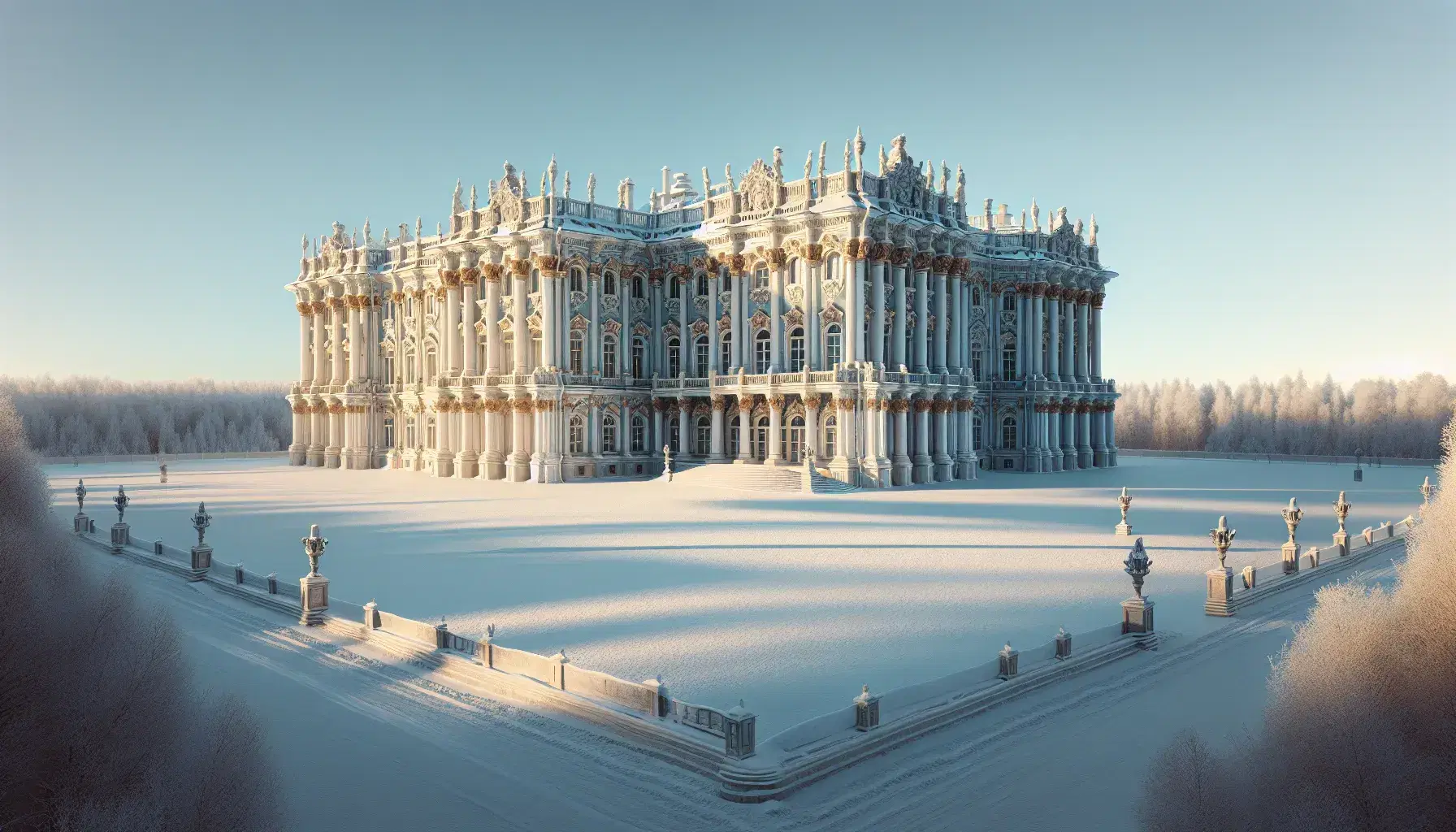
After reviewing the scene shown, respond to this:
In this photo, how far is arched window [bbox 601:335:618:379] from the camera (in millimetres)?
54062

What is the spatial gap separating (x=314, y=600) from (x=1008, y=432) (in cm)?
5035

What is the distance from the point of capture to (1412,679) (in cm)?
880

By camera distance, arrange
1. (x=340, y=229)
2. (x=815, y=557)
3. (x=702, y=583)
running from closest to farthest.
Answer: (x=702, y=583)
(x=815, y=557)
(x=340, y=229)

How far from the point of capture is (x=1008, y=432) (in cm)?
6038

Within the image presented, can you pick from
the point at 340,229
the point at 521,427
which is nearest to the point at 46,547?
the point at 521,427

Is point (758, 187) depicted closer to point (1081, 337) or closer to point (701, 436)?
point (701, 436)

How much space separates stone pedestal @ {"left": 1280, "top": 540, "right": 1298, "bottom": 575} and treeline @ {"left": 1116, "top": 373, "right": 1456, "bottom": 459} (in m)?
76.1

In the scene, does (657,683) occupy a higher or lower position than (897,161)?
lower

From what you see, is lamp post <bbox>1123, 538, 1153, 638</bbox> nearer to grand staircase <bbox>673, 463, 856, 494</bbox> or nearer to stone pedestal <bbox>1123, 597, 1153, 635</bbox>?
stone pedestal <bbox>1123, 597, 1153, 635</bbox>

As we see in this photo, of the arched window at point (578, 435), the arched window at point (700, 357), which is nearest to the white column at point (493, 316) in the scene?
the arched window at point (578, 435)

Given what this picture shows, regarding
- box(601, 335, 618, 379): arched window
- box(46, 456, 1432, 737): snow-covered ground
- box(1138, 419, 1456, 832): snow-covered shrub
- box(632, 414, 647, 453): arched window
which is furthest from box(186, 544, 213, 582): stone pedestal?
box(632, 414, 647, 453): arched window

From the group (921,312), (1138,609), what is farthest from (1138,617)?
(921,312)

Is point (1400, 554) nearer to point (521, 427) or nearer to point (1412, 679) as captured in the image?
point (1412, 679)

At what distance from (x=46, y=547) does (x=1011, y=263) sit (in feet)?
183
